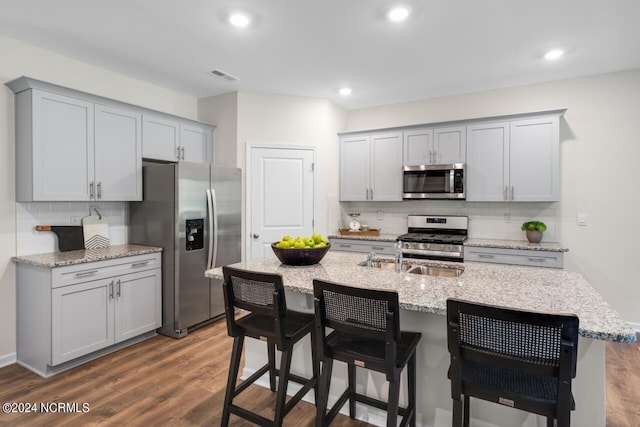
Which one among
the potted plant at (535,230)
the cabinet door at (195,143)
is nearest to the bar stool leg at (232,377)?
the cabinet door at (195,143)

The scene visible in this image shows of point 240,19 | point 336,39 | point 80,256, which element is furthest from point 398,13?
point 80,256

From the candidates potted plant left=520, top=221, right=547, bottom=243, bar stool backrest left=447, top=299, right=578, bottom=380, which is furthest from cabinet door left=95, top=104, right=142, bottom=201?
potted plant left=520, top=221, right=547, bottom=243

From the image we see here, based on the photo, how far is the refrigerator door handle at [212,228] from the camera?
374 cm

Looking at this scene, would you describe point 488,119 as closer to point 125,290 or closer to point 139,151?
point 139,151

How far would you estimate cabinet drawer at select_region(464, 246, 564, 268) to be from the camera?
347 centimetres

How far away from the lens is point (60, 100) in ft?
9.67

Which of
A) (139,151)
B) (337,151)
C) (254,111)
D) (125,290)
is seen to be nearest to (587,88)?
(337,151)

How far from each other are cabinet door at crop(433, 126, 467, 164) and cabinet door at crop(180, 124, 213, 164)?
2.83 meters

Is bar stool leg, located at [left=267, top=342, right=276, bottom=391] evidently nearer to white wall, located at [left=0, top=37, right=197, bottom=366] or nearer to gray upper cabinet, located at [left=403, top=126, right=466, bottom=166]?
white wall, located at [left=0, top=37, right=197, bottom=366]

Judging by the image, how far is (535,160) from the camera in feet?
12.3

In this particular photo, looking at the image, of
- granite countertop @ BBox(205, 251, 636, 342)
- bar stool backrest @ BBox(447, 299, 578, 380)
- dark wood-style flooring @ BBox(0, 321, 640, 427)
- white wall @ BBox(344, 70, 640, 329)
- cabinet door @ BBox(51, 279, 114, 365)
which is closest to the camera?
bar stool backrest @ BBox(447, 299, 578, 380)

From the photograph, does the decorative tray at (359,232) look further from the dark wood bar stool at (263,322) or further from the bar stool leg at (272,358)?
the dark wood bar stool at (263,322)

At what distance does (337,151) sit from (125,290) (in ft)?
10.2

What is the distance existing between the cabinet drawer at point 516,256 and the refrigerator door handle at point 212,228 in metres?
2.75
